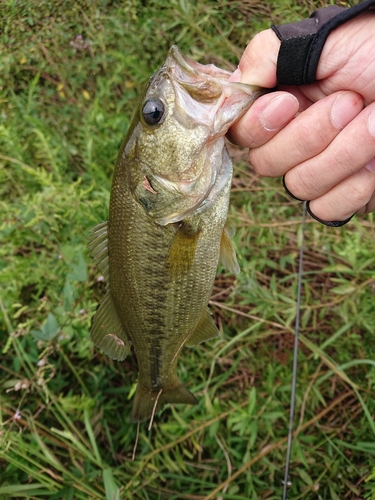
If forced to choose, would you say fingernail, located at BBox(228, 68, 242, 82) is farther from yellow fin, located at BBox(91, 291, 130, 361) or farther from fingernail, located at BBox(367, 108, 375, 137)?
yellow fin, located at BBox(91, 291, 130, 361)

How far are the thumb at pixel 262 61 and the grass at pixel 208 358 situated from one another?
4.16ft

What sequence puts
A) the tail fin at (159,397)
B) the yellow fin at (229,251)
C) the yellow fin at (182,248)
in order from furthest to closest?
the tail fin at (159,397) < the yellow fin at (229,251) < the yellow fin at (182,248)

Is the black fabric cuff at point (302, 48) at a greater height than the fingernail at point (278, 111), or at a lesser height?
greater

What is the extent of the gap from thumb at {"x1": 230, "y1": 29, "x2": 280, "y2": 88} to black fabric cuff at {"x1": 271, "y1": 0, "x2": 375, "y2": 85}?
0.03m

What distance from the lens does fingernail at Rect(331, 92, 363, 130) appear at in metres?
1.32

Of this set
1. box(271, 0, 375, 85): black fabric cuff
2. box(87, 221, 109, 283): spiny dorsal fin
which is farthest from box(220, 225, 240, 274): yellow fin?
box(271, 0, 375, 85): black fabric cuff

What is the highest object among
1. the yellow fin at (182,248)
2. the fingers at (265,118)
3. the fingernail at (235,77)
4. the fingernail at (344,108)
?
the fingernail at (235,77)

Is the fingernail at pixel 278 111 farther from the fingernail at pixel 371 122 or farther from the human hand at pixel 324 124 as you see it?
the fingernail at pixel 371 122

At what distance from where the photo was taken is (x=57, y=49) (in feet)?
13.6

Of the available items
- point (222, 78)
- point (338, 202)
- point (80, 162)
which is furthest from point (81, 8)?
point (338, 202)

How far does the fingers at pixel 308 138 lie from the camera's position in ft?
4.36

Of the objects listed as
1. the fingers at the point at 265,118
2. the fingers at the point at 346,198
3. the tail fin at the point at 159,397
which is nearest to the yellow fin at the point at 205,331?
the tail fin at the point at 159,397

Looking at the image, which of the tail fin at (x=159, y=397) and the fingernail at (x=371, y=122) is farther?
the tail fin at (x=159, y=397)

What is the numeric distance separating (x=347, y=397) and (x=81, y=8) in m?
4.22
